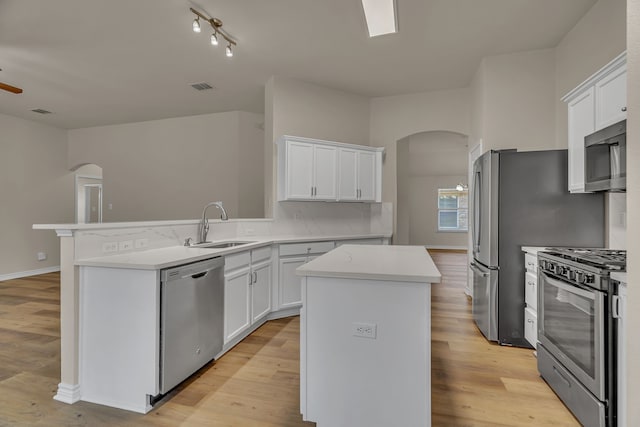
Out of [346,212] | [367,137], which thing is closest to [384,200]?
[346,212]

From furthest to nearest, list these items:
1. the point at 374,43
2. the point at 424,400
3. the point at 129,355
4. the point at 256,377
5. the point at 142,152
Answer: the point at 142,152 < the point at 374,43 < the point at 256,377 < the point at 129,355 < the point at 424,400

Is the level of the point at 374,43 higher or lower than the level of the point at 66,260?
higher

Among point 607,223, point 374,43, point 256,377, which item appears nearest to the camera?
point 256,377

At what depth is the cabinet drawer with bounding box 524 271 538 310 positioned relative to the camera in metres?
2.66

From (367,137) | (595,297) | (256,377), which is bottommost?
(256,377)

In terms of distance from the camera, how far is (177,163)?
6.32m

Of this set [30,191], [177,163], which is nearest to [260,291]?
[177,163]

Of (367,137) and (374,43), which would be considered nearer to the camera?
(374,43)

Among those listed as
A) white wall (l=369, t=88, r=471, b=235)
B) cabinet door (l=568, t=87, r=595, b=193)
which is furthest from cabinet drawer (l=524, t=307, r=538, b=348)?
white wall (l=369, t=88, r=471, b=235)

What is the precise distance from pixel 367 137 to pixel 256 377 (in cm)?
379

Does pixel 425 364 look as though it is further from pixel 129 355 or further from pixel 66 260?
pixel 66 260

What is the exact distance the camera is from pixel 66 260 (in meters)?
2.10

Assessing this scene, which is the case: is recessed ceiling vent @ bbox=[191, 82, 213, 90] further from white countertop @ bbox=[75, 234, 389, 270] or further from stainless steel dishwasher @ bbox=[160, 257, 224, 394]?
stainless steel dishwasher @ bbox=[160, 257, 224, 394]

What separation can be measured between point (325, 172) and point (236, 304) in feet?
6.96
